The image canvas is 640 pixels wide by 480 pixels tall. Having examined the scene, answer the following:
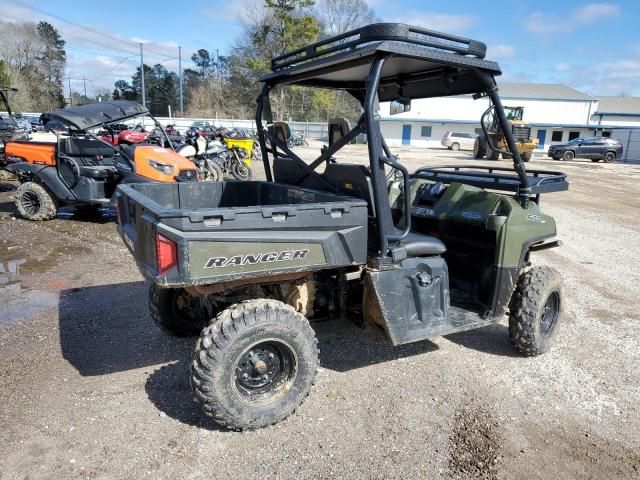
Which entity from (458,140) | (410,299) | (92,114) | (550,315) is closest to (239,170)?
(92,114)

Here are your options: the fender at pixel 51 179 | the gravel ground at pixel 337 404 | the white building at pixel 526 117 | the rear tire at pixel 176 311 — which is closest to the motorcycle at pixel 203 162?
the fender at pixel 51 179

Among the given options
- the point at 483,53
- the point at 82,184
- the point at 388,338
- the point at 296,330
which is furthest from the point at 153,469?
the point at 82,184

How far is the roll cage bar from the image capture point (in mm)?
2971

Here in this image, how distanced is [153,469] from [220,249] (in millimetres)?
1232

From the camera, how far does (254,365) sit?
3016 millimetres

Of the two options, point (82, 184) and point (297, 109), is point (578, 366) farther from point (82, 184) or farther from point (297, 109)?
point (297, 109)

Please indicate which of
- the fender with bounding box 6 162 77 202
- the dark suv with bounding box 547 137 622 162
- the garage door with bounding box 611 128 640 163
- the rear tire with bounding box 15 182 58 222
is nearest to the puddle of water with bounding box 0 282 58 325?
the fender with bounding box 6 162 77 202

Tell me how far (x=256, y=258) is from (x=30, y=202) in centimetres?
765

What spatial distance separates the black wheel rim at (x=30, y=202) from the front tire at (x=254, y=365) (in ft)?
24.0

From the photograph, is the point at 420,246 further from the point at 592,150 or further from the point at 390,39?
the point at 592,150

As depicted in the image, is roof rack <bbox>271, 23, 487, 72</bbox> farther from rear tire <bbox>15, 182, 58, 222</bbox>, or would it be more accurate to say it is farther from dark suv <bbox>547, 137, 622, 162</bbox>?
dark suv <bbox>547, 137, 622, 162</bbox>

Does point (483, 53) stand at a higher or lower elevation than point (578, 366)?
higher

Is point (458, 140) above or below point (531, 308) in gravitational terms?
above

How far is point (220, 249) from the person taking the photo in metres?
2.70
